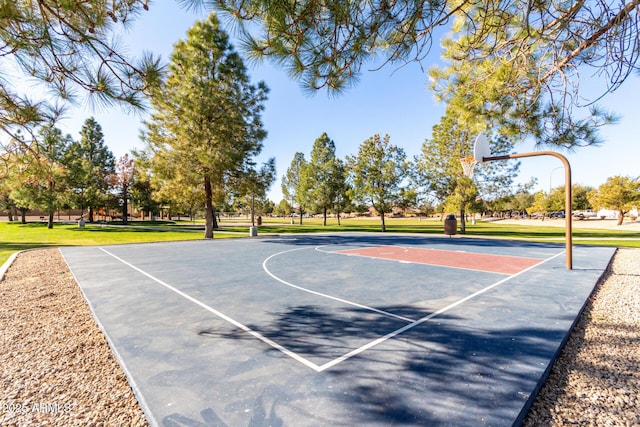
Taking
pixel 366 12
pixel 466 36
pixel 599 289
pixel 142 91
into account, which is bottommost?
pixel 599 289

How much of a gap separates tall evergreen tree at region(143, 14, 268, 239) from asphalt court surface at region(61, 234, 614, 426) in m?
11.8

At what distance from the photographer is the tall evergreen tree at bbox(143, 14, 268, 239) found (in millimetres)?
17969

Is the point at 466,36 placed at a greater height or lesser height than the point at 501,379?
greater

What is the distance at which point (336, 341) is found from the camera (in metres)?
4.02

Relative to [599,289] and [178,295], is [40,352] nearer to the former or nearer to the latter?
[178,295]

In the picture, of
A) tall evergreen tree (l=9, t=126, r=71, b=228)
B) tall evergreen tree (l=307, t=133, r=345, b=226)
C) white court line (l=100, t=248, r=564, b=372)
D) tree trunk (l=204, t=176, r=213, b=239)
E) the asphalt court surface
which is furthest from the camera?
tall evergreen tree (l=307, t=133, r=345, b=226)

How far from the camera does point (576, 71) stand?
434 cm

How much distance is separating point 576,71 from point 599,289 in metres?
5.69

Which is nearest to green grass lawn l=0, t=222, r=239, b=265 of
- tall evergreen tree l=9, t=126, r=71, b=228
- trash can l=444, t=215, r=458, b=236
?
tall evergreen tree l=9, t=126, r=71, b=228

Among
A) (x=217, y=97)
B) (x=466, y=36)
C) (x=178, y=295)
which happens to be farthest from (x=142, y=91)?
(x=217, y=97)

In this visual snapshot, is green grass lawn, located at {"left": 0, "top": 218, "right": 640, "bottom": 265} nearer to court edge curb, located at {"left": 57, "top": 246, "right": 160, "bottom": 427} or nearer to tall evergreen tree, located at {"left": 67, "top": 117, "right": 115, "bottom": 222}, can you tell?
tall evergreen tree, located at {"left": 67, "top": 117, "right": 115, "bottom": 222}

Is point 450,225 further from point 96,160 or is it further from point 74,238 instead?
point 96,160

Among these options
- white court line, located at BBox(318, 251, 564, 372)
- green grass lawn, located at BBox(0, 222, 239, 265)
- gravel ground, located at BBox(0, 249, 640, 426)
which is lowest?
gravel ground, located at BBox(0, 249, 640, 426)

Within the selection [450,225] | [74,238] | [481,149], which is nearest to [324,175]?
[450,225]
